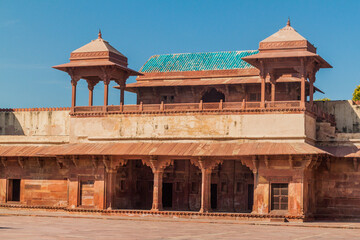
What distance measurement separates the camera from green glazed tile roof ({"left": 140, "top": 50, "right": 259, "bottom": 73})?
1502 inches

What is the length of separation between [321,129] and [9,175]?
15244mm

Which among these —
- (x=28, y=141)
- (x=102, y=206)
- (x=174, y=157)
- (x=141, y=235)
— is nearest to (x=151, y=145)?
(x=174, y=157)

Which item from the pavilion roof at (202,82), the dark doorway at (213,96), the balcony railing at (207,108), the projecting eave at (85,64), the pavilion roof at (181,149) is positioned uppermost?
the projecting eave at (85,64)

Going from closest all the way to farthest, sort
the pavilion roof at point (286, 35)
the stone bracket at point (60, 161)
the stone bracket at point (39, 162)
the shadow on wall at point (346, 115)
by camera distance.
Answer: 1. the pavilion roof at point (286, 35)
2. the stone bracket at point (60, 161)
3. the stone bracket at point (39, 162)
4. the shadow on wall at point (346, 115)

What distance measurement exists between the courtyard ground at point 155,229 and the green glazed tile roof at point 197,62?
10848mm

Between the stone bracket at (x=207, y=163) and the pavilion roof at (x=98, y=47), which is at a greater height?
the pavilion roof at (x=98, y=47)

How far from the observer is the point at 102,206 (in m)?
32.2

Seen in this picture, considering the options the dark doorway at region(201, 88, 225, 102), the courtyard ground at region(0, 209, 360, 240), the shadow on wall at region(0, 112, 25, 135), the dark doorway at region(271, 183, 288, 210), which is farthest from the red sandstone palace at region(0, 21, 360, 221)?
the shadow on wall at region(0, 112, 25, 135)

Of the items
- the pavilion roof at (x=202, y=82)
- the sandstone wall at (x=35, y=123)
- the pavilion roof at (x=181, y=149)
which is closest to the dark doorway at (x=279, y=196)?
the pavilion roof at (x=181, y=149)

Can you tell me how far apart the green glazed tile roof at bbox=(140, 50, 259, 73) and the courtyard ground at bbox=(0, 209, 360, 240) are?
35.6ft

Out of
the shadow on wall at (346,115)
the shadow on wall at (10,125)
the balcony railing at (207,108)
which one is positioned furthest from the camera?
the shadow on wall at (10,125)

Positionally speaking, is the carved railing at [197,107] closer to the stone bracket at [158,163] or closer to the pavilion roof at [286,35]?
the stone bracket at [158,163]

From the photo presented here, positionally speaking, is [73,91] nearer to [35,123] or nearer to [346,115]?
[35,123]

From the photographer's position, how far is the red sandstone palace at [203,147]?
30.2 metres
